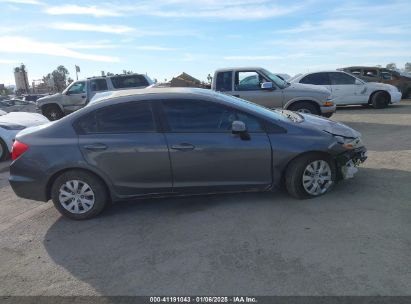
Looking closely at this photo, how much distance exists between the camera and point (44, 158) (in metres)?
5.21

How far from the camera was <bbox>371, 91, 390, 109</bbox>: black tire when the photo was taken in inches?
610

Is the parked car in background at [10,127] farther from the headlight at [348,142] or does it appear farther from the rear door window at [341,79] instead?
the rear door window at [341,79]

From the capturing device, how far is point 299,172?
17.3ft

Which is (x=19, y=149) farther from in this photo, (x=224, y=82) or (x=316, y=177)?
(x=224, y=82)

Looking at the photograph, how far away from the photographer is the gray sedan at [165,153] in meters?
5.18

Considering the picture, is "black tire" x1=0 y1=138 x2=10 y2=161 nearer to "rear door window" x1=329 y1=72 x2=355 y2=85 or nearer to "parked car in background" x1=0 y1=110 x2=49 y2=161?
"parked car in background" x1=0 y1=110 x2=49 y2=161

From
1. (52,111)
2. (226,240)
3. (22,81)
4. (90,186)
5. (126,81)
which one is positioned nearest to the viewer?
(226,240)

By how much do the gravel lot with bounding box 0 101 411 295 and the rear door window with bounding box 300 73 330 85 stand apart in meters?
9.04

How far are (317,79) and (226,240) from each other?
11776 mm

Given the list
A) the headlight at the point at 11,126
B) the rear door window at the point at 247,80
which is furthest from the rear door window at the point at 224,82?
the headlight at the point at 11,126

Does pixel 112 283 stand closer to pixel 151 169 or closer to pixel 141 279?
pixel 141 279

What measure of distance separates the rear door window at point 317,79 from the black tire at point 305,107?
3.87 m

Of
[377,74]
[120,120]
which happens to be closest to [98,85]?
[377,74]

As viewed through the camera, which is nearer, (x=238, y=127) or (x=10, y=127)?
(x=238, y=127)
